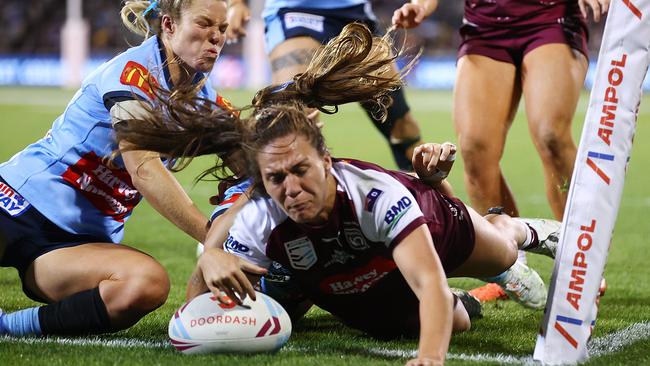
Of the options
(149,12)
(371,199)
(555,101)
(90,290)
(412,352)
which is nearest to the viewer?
(371,199)

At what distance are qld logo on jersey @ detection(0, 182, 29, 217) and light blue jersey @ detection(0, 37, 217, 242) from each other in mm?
22

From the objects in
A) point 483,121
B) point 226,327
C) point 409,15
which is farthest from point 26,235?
point 483,121

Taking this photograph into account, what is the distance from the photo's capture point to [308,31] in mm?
6387

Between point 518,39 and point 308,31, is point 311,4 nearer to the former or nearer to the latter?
point 308,31

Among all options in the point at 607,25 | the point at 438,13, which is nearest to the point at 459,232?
the point at 607,25

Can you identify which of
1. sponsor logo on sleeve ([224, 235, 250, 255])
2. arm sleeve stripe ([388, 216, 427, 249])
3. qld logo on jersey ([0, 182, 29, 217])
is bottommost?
qld logo on jersey ([0, 182, 29, 217])

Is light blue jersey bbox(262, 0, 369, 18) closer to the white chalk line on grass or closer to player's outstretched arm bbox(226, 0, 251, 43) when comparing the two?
player's outstretched arm bbox(226, 0, 251, 43)

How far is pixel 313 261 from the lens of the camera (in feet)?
11.8

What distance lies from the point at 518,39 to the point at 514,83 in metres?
0.24

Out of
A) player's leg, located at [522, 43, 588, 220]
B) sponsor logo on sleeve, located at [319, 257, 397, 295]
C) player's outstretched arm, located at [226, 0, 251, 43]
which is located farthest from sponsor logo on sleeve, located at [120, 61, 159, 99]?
player's leg, located at [522, 43, 588, 220]

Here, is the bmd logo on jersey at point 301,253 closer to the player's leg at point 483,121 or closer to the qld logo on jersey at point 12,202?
the qld logo on jersey at point 12,202

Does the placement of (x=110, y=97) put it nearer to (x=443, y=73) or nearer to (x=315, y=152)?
(x=315, y=152)

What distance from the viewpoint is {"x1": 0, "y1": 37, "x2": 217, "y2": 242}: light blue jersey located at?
4047mm

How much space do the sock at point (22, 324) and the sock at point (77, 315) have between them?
0.03 metres
